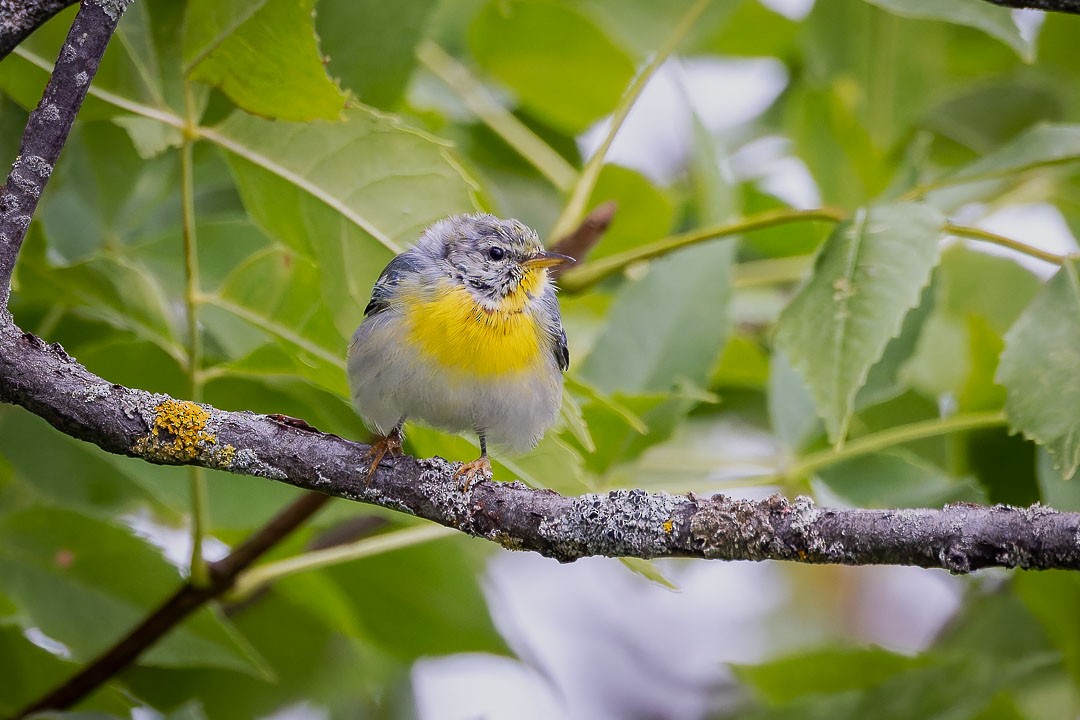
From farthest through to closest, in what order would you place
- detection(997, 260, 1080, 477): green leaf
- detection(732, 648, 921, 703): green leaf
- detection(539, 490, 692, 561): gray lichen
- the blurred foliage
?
detection(732, 648, 921, 703): green leaf
the blurred foliage
detection(997, 260, 1080, 477): green leaf
detection(539, 490, 692, 561): gray lichen

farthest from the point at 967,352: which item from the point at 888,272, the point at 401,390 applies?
the point at 401,390

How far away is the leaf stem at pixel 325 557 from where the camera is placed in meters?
3.12

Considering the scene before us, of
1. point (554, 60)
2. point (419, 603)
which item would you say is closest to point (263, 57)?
point (419, 603)

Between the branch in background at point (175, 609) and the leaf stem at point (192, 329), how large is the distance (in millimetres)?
44

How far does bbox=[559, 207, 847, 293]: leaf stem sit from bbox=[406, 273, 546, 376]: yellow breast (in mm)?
213

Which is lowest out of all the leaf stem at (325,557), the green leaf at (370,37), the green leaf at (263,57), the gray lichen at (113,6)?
the leaf stem at (325,557)

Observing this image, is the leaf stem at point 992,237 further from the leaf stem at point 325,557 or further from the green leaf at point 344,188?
the leaf stem at point 325,557

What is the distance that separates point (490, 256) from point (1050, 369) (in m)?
1.91

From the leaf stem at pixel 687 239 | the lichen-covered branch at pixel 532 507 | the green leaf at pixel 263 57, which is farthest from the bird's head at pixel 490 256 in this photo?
the lichen-covered branch at pixel 532 507

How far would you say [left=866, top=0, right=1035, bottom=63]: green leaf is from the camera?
8.98 ft

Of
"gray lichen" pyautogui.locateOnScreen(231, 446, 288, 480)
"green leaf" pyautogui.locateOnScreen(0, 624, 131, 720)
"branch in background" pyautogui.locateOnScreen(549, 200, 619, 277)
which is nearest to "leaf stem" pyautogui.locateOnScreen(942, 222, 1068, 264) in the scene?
"branch in background" pyautogui.locateOnScreen(549, 200, 619, 277)

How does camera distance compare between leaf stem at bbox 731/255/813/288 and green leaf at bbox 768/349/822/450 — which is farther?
leaf stem at bbox 731/255/813/288

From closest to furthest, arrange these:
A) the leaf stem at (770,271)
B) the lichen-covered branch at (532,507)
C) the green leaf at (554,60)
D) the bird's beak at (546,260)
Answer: the lichen-covered branch at (532,507)
the bird's beak at (546,260)
the leaf stem at (770,271)
the green leaf at (554,60)

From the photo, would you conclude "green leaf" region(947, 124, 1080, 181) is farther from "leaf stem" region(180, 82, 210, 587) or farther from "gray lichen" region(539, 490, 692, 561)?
"leaf stem" region(180, 82, 210, 587)
